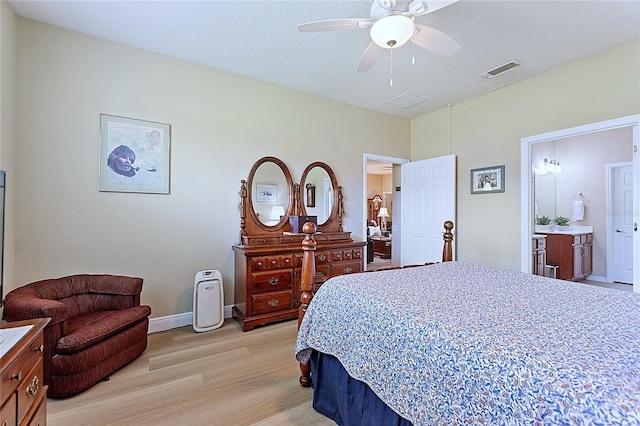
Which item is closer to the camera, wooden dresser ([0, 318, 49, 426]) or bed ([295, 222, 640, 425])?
bed ([295, 222, 640, 425])

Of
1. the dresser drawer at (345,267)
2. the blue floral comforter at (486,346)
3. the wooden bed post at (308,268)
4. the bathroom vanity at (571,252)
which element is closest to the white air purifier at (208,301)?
the dresser drawer at (345,267)

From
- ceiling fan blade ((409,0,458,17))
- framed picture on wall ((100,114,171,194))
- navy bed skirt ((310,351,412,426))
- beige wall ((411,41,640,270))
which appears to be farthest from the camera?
beige wall ((411,41,640,270))

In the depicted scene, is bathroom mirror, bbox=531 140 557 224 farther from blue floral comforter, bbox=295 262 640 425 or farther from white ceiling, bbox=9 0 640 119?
blue floral comforter, bbox=295 262 640 425

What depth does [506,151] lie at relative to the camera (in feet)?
12.3

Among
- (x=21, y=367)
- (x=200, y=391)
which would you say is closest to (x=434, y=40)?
(x=21, y=367)

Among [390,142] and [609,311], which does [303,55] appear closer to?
[390,142]

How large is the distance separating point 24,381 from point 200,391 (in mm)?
1113

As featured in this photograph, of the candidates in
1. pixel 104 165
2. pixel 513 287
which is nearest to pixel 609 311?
pixel 513 287

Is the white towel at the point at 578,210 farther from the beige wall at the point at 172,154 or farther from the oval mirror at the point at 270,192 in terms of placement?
the oval mirror at the point at 270,192

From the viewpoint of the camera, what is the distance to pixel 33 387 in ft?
3.81

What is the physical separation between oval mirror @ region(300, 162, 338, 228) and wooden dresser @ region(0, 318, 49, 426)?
2.90m

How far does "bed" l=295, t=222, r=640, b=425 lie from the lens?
0.76 meters

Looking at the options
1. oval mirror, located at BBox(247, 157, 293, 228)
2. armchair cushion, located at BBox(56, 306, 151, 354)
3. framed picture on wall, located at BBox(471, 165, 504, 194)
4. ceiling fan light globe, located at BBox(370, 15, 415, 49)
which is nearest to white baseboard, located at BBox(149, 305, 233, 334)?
armchair cushion, located at BBox(56, 306, 151, 354)

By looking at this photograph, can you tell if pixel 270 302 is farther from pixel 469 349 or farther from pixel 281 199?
pixel 469 349
